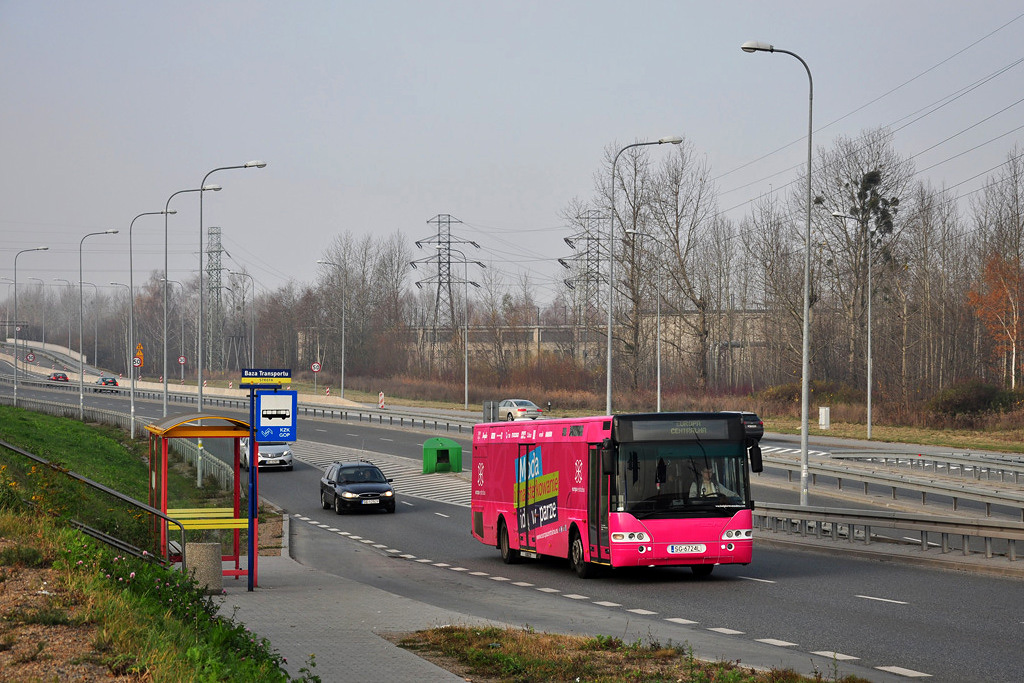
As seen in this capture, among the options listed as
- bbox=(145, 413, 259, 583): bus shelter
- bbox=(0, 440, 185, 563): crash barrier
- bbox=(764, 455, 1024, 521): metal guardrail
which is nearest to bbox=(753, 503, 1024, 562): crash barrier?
bbox=(764, 455, 1024, 521): metal guardrail

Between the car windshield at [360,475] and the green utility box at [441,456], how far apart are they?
9.49 meters

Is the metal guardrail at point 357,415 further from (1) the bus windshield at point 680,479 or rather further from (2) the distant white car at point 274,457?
(1) the bus windshield at point 680,479

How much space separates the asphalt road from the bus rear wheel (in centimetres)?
42

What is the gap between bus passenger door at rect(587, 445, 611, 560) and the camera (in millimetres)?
18141

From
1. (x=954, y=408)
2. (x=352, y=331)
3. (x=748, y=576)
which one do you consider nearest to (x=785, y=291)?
(x=954, y=408)


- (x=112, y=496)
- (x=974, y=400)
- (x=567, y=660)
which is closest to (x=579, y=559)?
(x=112, y=496)

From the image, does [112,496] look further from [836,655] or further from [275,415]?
[836,655]

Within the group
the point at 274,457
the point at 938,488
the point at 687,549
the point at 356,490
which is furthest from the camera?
the point at 274,457

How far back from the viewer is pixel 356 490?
34.0 m

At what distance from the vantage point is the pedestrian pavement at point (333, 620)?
10.0 metres

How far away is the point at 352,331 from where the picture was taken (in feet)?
362

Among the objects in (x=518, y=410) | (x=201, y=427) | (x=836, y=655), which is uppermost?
(x=201, y=427)

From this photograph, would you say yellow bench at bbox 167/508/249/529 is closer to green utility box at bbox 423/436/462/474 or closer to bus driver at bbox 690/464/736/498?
bus driver at bbox 690/464/736/498

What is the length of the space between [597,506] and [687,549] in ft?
5.26
